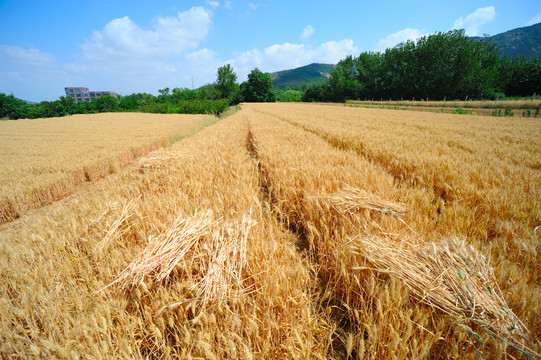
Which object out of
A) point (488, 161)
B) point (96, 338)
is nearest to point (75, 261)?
point (96, 338)

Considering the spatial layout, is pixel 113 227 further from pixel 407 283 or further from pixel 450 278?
pixel 450 278

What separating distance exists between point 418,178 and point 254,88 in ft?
240

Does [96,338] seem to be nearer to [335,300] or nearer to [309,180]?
[335,300]

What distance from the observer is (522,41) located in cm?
15038

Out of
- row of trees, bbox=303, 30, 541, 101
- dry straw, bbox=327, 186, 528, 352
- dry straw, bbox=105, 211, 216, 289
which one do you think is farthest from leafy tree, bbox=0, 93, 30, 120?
row of trees, bbox=303, 30, 541, 101

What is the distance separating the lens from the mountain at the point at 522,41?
137m

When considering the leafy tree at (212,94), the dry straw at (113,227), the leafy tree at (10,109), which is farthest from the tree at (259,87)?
the dry straw at (113,227)

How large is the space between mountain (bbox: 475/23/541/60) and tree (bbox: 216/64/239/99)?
186 m

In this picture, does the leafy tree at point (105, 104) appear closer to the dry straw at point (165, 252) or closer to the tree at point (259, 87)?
the tree at point (259, 87)

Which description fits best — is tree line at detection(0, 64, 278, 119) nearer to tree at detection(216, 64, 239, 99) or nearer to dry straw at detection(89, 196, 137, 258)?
tree at detection(216, 64, 239, 99)

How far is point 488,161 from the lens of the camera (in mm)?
3939

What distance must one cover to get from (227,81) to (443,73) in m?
58.3

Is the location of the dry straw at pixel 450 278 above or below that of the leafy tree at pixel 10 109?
below

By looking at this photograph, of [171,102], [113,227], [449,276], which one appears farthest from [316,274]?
[171,102]
